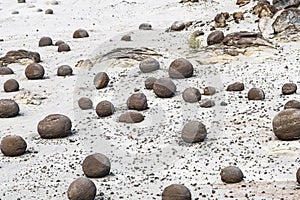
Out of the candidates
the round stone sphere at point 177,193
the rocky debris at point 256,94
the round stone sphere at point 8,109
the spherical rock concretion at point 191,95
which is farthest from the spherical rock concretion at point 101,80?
the round stone sphere at point 177,193

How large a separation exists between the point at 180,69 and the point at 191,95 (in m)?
1.75

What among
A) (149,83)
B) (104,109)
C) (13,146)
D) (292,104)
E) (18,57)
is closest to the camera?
(13,146)

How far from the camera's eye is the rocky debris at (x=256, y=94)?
39.8ft

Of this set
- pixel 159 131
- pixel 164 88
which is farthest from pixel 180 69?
pixel 159 131

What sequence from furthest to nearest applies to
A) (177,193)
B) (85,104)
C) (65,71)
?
(65,71) < (85,104) < (177,193)

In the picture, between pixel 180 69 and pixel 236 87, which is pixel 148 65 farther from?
pixel 236 87

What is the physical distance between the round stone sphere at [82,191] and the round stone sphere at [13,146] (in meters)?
2.35

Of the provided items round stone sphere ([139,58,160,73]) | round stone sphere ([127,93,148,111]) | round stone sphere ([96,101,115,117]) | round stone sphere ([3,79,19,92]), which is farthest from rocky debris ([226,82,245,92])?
round stone sphere ([3,79,19,92])

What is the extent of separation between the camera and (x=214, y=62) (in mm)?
15086

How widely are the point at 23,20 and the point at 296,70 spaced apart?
14.8 metres

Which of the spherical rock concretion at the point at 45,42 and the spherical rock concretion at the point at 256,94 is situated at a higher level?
the spherical rock concretion at the point at 45,42

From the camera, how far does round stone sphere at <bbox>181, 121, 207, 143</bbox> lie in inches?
397

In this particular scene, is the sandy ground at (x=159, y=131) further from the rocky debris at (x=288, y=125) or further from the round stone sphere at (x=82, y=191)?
the round stone sphere at (x=82, y=191)

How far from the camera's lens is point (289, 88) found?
1212 cm
